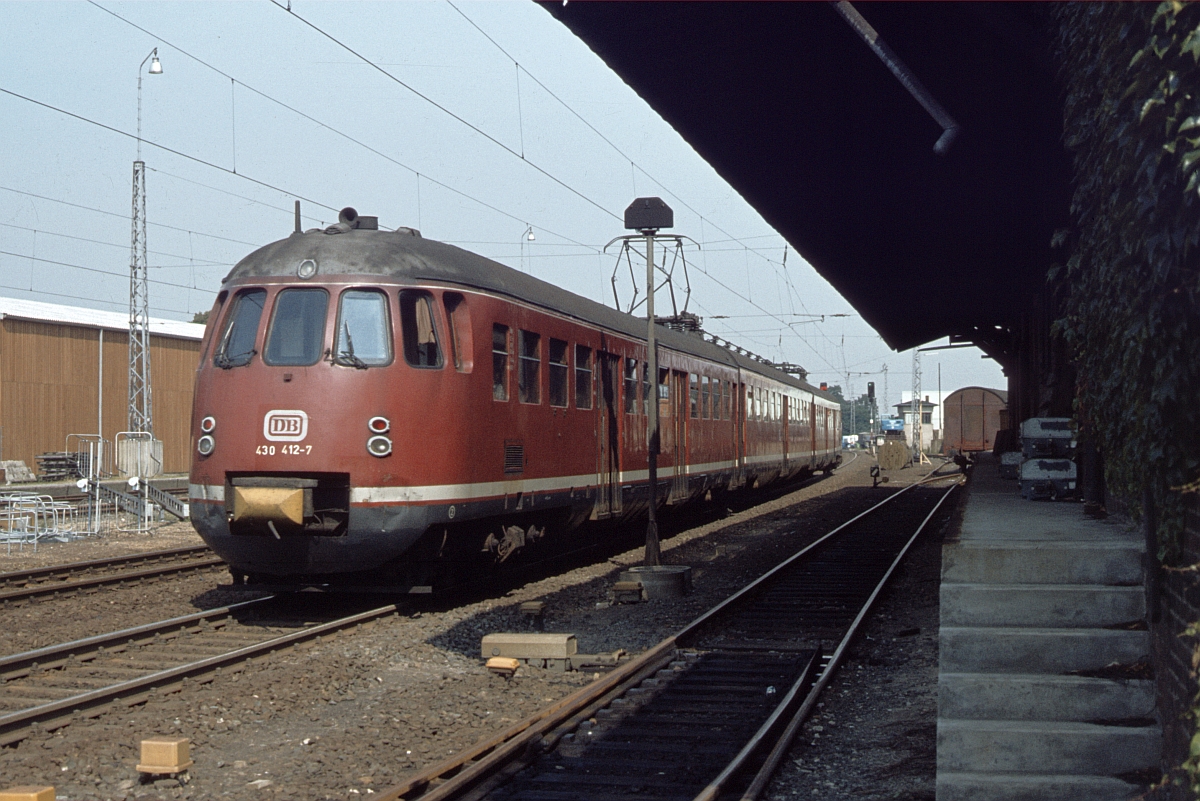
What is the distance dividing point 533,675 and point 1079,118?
5.28 meters

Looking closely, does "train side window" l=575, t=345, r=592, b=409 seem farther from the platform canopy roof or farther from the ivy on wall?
the ivy on wall

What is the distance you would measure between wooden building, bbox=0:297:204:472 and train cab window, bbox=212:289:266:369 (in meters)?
26.3

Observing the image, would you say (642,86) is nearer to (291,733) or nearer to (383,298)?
(383,298)

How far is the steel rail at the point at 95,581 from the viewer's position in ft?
38.8

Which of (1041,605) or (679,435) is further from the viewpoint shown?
(679,435)

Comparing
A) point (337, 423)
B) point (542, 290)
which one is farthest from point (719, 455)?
point (337, 423)

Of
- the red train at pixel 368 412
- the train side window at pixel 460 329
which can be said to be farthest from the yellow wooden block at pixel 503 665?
the train side window at pixel 460 329

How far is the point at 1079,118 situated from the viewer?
5.30m

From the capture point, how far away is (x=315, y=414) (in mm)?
10133

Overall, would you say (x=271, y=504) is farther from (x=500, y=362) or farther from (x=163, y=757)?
(x=163, y=757)

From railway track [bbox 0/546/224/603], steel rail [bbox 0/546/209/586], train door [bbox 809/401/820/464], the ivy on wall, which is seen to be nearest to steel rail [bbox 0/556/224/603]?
railway track [bbox 0/546/224/603]

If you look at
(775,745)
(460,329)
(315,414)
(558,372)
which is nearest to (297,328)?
(315,414)

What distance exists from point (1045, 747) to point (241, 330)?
7.74m

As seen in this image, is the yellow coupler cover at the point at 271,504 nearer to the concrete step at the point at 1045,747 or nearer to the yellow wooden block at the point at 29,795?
the yellow wooden block at the point at 29,795
